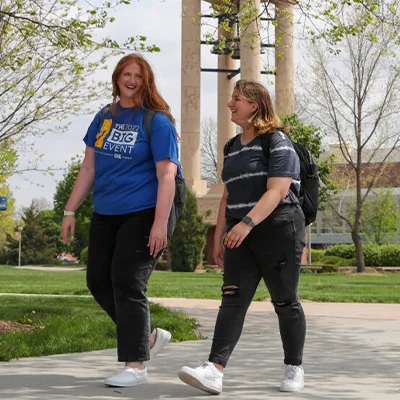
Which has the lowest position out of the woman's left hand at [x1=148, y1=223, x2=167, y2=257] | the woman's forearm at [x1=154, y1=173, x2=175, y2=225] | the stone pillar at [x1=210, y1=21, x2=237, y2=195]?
the woman's left hand at [x1=148, y1=223, x2=167, y2=257]

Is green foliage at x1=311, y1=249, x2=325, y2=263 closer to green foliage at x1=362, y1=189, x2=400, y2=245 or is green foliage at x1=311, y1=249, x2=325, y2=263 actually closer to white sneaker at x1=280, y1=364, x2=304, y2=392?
green foliage at x1=362, y1=189, x2=400, y2=245

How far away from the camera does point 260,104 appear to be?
5125 mm

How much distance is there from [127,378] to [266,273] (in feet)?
3.18

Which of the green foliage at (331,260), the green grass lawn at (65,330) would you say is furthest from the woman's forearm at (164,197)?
the green foliage at (331,260)

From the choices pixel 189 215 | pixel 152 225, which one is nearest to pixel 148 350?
pixel 152 225

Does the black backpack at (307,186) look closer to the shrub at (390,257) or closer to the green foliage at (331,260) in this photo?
the shrub at (390,257)

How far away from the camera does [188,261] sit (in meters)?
41.0

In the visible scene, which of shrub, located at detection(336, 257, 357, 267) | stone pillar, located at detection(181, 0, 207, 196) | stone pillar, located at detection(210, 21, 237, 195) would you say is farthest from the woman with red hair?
stone pillar, located at detection(210, 21, 237, 195)

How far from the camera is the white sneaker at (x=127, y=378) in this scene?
4.91 metres

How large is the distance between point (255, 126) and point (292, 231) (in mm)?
632

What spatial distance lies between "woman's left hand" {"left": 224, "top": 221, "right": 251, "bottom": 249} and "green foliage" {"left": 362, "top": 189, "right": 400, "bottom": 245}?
55662mm

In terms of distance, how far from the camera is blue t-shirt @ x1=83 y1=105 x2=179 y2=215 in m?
5.08

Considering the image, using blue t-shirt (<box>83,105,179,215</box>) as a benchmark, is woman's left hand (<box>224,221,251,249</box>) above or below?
below

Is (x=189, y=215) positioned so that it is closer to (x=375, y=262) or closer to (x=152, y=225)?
(x=375, y=262)
